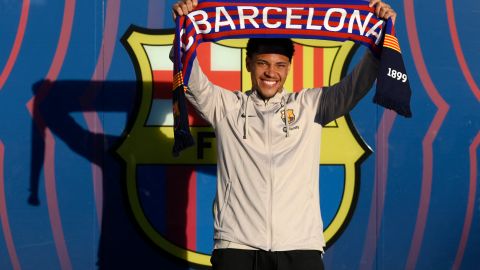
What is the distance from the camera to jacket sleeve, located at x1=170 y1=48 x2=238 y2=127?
9.32 feet

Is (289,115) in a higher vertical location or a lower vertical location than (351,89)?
lower

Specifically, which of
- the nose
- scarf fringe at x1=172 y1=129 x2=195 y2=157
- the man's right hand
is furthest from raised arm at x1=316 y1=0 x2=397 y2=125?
the man's right hand

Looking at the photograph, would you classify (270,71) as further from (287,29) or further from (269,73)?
(287,29)

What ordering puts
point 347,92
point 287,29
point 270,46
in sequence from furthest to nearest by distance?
point 287,29
point 270,46
point 347,92

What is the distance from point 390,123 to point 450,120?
38cm

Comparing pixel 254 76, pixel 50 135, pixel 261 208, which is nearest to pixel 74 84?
pixel 50 135

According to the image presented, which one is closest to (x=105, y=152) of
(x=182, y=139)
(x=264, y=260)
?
(x=182, y=139)

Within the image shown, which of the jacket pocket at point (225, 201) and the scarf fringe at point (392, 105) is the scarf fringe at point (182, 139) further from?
the scarf fringe at point (392, 105)

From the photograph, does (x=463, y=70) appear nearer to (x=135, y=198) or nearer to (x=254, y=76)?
(x=254, y=76)

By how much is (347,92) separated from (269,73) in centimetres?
34

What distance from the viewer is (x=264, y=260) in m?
2.69

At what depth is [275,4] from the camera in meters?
3.05

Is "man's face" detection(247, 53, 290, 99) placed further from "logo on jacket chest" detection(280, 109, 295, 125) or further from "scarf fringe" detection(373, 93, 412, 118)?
"scarf fringe" detection(373, 93, 412, 118)

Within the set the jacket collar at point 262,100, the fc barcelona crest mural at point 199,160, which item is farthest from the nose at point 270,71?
the fc barcelona crest mural at point 199,160
